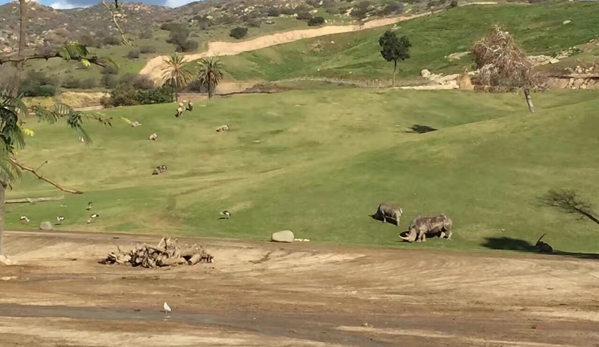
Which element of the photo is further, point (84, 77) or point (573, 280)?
point (84, 77)

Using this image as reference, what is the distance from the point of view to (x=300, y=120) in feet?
236

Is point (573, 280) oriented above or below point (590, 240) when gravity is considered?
above

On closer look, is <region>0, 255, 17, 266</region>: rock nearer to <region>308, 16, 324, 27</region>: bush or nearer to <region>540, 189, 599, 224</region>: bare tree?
<region>540, 189, 599, 224</region>: bare tree

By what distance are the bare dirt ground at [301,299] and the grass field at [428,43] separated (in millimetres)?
90590

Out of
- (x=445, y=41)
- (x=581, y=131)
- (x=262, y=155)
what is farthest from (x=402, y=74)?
(x=581, y=131)

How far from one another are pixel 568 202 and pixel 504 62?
3244 centimetres

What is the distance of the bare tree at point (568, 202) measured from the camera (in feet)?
123

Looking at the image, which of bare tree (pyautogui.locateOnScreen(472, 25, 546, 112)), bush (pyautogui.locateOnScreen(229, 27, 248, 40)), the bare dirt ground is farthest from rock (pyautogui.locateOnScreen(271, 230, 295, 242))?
bush (pyautogui.locateOnScreen(229, 27, 248, 40))

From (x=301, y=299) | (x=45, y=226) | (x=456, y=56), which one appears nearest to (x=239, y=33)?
(x=456, y=56)

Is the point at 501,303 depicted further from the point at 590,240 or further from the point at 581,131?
the point at 581,131

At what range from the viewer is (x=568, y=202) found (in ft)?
123

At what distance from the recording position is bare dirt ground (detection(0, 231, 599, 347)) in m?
14.6

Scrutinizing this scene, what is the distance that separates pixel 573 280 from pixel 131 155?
46.0 meters

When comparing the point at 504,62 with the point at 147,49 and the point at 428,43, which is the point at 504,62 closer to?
the point at 428,43
